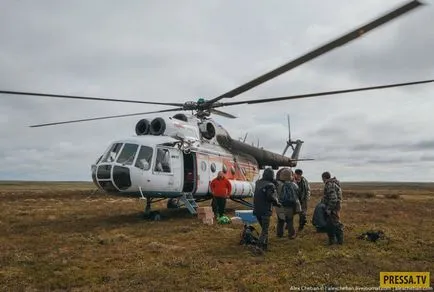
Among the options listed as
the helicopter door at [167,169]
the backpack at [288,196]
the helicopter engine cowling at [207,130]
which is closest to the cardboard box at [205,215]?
the helicopter door at [167,169]

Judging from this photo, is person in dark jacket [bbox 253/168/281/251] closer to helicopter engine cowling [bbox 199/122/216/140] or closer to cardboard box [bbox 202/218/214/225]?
cardboard box [bbox 202/218/214/225]

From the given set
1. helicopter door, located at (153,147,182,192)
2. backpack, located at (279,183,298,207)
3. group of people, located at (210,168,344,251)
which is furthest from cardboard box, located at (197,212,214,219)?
backpack, located at (279,183,298,207)

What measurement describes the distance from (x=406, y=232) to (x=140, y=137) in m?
9.99

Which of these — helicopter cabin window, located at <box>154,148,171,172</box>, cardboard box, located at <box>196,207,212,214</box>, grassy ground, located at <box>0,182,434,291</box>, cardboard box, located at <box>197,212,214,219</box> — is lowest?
grassy ground, located at <box>0,182,434,291</box>

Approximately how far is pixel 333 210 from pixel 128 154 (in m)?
7.78

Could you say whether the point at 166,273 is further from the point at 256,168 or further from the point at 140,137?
the point at 256,168

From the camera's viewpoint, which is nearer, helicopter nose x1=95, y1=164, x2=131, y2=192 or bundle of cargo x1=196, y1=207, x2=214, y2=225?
helicopter nose x1=95, y1=164, x2=131, y2=192

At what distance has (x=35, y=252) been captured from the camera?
32.3 ft

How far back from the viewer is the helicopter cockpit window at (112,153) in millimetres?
14921

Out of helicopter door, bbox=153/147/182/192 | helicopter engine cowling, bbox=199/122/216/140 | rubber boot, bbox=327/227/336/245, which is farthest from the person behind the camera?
helicopter engine cowling, bbox=199/122/216/140

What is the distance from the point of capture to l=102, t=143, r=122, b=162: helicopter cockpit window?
49.0 ft

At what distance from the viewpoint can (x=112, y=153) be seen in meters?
15.1

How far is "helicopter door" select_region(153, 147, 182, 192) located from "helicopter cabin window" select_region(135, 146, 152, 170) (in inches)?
12.6

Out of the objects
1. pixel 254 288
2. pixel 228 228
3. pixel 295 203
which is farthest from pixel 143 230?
pixel 254 288
